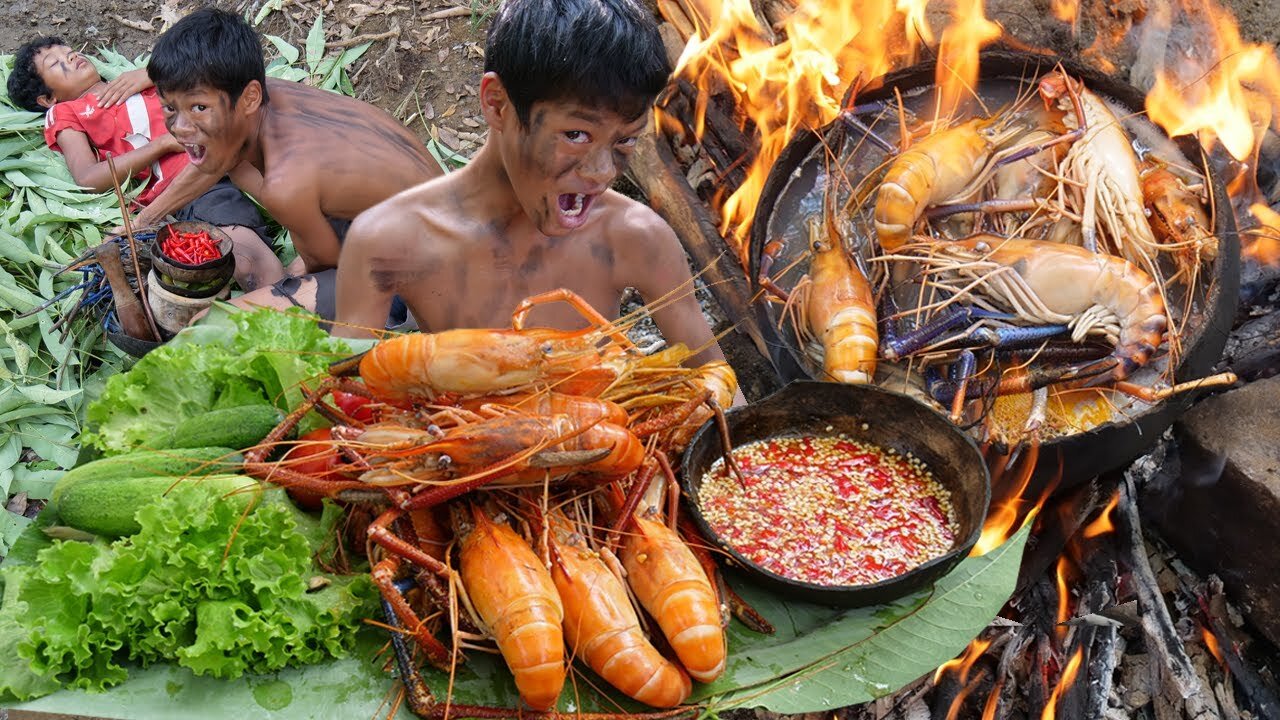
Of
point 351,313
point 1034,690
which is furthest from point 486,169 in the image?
point 1034,690

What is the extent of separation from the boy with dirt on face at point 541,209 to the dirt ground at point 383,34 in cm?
398

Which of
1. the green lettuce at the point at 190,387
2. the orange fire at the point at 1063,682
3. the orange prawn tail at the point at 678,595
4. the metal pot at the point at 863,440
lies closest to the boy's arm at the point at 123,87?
the green lettuce at the point at 190,387

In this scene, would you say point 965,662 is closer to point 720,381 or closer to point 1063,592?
point 1063,592

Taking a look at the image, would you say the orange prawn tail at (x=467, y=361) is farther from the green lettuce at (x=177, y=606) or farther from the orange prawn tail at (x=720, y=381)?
the orange prawn tail at (x=720, y=381)

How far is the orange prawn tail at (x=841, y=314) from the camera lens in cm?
375

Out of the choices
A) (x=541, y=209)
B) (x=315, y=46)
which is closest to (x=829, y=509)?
(x=541, y=209)

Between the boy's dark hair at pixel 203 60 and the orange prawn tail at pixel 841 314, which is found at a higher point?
the boy's dark hair at pixel 203 60

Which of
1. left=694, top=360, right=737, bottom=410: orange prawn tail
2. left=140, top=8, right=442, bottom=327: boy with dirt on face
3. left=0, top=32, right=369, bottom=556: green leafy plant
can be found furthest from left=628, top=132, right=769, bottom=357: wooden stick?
left=0, top=32, right=369, bottom=556: green leafy plant

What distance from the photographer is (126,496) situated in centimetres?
271

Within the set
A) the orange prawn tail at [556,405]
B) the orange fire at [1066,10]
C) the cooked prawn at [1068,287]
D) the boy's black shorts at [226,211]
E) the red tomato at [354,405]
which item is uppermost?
the orange fire at [1066,10]

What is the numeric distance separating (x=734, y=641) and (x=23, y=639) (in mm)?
1947

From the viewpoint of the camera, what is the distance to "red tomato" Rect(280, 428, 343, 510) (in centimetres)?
270

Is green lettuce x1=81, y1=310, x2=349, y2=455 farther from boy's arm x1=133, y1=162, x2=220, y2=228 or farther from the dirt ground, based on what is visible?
the dirt ground

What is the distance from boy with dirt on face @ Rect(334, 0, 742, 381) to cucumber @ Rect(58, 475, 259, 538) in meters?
0.64
